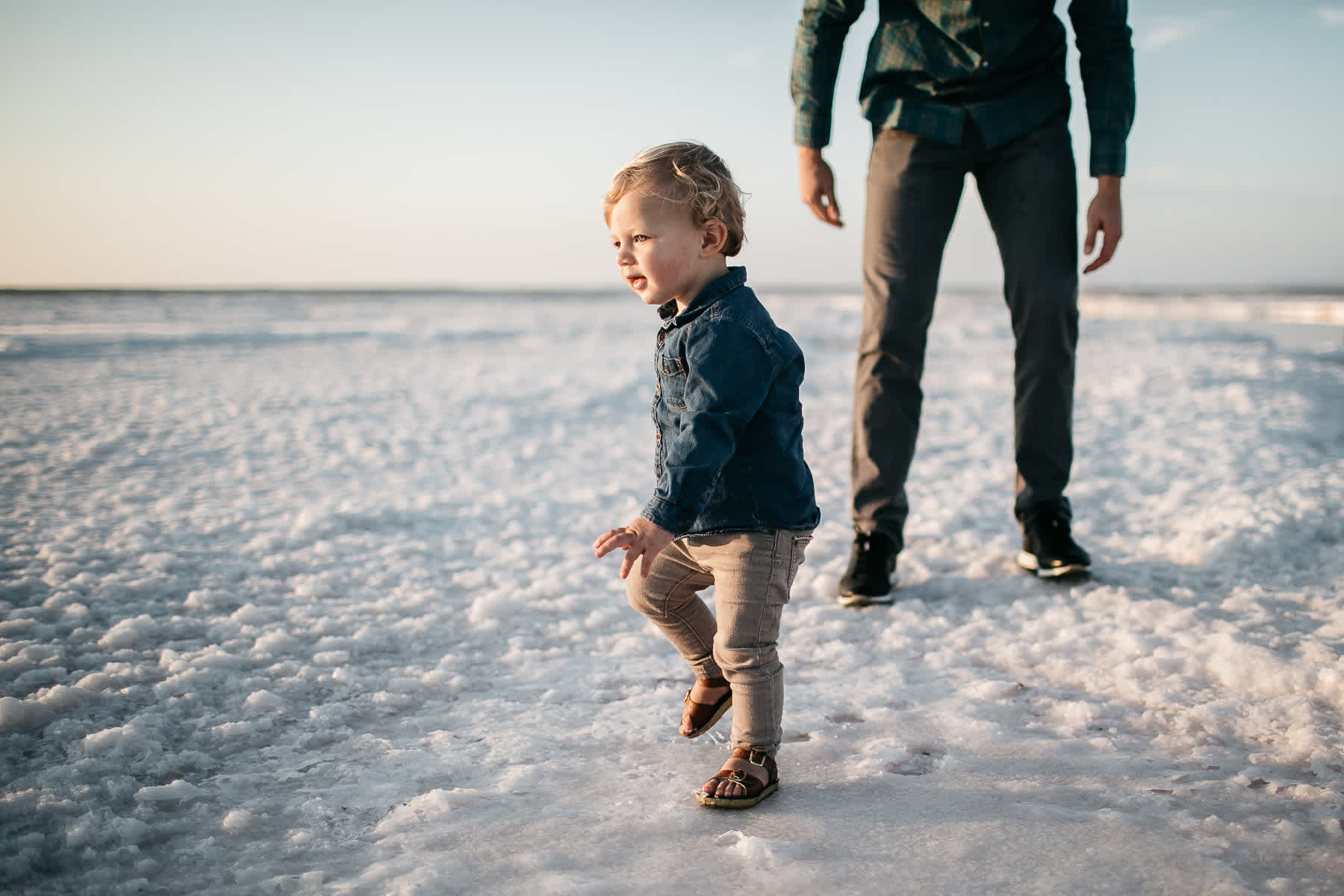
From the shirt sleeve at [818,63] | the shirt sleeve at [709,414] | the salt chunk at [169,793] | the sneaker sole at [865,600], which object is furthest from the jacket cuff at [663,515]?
the shirt sleeve at [818,63]

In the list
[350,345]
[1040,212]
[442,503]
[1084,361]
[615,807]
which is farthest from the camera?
[350,345]

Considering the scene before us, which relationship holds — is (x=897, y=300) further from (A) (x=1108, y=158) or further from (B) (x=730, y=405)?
(B) (x=730, y=405)

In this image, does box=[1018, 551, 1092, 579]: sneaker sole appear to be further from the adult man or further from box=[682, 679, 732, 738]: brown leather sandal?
box=[682, 679, 732, 738]: brown leather sandal

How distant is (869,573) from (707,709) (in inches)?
39.0

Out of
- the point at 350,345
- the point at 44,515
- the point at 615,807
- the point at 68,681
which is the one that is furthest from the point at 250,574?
the point at 350,345

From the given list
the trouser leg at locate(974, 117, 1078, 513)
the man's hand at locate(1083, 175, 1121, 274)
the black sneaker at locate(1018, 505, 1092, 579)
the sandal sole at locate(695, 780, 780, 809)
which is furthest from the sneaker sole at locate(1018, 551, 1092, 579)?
the sandal sole at locate(695, 780, 780, 809)

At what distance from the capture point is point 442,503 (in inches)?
152

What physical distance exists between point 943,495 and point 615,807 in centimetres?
272

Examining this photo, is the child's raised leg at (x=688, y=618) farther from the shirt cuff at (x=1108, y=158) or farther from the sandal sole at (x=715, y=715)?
the shirt cuff at (x=1108, y=158)

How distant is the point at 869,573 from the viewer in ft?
8.48

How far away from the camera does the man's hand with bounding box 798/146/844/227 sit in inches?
105

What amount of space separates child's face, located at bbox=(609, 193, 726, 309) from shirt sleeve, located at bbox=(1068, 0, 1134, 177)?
1.62 metres

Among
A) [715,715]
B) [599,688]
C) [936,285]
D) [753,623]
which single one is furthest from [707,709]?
[936,285]

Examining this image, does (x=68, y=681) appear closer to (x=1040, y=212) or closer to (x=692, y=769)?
(x=692, y=769)
